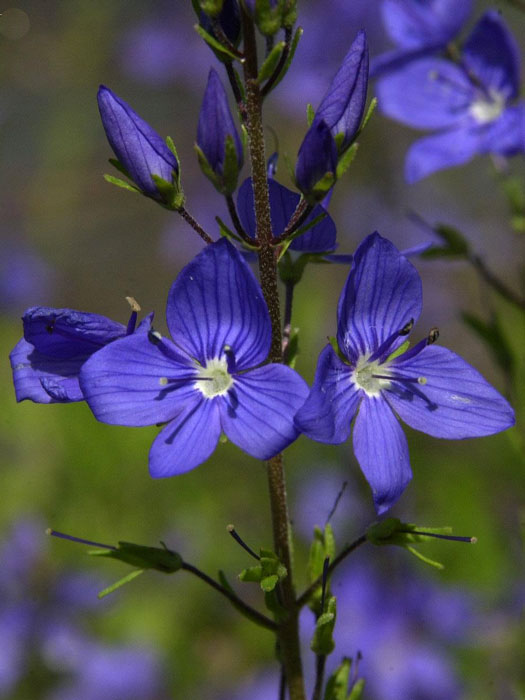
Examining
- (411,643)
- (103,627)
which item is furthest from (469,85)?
(103,627)

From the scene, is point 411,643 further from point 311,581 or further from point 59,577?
point 311,581

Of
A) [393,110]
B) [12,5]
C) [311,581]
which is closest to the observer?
[311,581]

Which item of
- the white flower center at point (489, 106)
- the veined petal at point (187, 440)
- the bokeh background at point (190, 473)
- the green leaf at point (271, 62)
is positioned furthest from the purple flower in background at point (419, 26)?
the veined petal at point (187, 440)

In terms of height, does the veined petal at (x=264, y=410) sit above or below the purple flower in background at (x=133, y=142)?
below

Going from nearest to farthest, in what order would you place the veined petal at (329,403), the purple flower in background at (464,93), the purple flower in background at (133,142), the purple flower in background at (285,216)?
the veined petal at (329,403) → the purple flower in background at (133,142) → the purple flower in background at (285,216) → the purple flower in background at (464,93)

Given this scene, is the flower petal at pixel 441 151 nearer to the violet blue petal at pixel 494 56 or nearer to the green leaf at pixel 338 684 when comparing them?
the violet blue petal at pixel 494 56

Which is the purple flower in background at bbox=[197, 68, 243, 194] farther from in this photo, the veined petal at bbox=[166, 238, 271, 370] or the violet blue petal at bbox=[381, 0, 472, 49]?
the violet blue petal at bbox=[381, 0, 472, 49]

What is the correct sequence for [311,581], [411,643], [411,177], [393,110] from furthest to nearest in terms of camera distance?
[411,643], [393,110], [411,177], [311,581]
